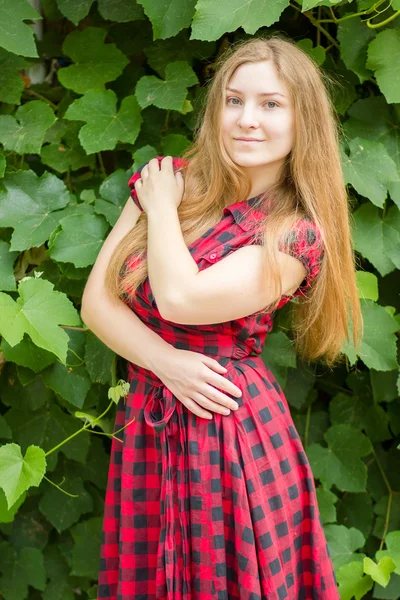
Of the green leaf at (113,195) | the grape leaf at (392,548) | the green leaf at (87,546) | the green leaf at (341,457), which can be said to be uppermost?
the green leaf at (113,195)

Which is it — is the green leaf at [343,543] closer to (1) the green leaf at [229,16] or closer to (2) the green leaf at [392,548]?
(2) the green leaf at [392,548]

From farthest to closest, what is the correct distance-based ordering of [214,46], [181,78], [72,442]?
[72,442] < [214,46] < [181,78]

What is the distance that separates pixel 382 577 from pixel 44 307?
3.11 ft

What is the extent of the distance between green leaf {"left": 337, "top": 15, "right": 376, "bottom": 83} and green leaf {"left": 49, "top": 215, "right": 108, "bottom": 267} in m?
0.63

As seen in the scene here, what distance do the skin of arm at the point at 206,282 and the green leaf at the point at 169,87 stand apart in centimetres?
41

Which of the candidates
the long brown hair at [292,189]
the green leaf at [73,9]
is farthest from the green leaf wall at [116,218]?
the long brown hair at [292,189]

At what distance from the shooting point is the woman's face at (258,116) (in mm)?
1199

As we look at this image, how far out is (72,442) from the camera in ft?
5.69

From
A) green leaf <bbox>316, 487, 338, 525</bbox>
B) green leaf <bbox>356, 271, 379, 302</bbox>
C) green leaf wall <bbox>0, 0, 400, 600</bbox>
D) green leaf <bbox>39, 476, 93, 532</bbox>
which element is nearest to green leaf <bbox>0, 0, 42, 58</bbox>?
green leaf wall <bbox>0, 0, 400, 600</bbox>

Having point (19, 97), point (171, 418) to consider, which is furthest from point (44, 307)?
point (19, 97)

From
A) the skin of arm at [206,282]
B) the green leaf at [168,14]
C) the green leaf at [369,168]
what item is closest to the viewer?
the skin of arm at [206,282]

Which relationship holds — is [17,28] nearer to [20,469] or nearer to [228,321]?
[228,321]

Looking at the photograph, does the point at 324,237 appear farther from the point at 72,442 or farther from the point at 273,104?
the point at 72,442

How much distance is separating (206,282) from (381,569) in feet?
2.81
